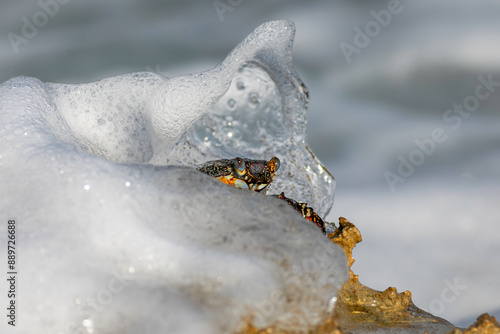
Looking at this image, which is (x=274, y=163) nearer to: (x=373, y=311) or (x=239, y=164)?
(x=239, y=164)

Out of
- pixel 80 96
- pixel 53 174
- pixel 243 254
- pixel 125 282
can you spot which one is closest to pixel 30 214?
pixel 53 174

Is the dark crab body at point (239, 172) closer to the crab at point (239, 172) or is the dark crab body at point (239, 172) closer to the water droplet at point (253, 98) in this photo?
the crab at point (239, 172)

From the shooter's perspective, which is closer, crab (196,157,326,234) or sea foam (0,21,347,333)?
sea foam (0,21,347,333)

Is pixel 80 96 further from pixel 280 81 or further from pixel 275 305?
pixel 275 305

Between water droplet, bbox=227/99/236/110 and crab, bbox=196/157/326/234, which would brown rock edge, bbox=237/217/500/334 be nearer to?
crab, bbox=196/157/326/234

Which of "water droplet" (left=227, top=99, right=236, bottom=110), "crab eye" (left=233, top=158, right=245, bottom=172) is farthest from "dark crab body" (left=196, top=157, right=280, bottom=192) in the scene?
"water droplet" (left=227, top=99, right=236, bottom=110)

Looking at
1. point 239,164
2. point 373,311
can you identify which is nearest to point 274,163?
point 239,164

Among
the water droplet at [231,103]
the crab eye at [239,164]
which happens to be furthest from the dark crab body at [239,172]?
the water droplet at [231,103]

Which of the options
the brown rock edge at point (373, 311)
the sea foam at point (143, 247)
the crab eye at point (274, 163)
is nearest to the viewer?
the sea foam at point (143, 247)
